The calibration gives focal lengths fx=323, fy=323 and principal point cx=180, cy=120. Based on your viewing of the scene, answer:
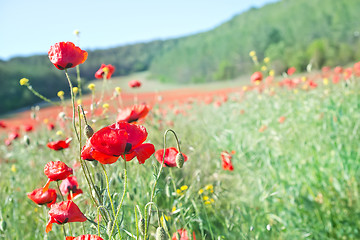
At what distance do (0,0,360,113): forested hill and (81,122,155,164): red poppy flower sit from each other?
32.4ft

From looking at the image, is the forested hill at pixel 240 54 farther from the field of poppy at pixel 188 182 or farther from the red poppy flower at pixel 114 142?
the red poppy flower at pixel 114 142

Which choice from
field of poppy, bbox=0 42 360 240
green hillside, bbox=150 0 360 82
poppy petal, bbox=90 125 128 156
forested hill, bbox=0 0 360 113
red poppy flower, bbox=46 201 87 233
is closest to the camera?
poppy petal, bbox=90 125 128 156

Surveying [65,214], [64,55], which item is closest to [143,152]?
[65,214]

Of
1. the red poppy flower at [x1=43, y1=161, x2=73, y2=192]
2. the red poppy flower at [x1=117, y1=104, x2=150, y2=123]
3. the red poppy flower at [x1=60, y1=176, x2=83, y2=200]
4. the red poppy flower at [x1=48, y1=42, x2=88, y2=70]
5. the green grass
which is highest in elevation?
the red poppy flower at [x1=48, y1=42, x2=88, y2=70]

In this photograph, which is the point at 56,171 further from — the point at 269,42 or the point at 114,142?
the point at 269,42

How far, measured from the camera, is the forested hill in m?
12.2

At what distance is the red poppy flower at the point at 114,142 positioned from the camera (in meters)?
Result: 0.65

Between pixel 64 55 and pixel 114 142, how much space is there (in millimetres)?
332

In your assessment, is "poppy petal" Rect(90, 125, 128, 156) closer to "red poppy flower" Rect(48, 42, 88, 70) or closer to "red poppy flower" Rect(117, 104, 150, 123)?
"red poppy flower" Rect(48, 42, 88, 70)

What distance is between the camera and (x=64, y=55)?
0.84m

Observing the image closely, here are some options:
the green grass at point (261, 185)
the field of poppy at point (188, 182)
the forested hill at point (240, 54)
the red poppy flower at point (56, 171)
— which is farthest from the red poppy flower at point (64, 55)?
the forested hill at point (240, 54)

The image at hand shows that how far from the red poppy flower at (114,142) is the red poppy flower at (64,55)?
27 centimetres

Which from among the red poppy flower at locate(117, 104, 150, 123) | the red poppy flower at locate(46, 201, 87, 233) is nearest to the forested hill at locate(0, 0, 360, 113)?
the red poppy flower at locate(117, 104, 150, 123)

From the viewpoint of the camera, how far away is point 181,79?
2141 centimetres
